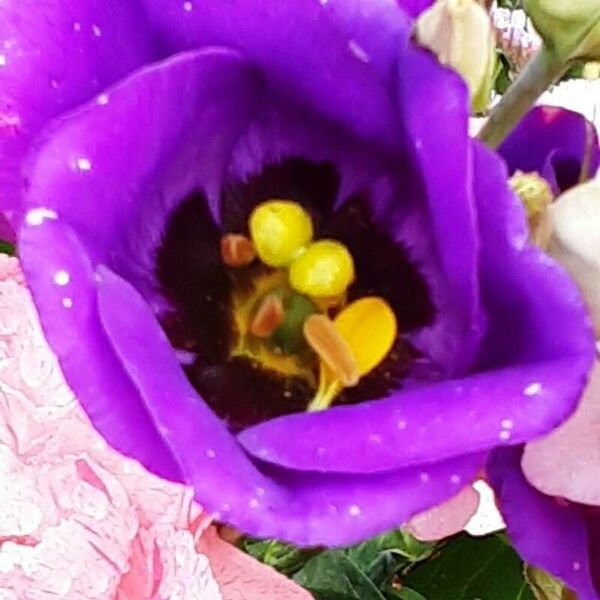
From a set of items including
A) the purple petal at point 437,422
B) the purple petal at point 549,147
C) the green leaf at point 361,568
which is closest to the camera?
the purple petal at point 437,422

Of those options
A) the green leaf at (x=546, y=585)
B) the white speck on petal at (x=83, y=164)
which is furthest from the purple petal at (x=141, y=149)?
the green leaf at (x=546, y=585)

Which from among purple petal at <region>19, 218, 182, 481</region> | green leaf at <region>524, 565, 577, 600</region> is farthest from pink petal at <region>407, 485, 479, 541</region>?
purple petal at <region>19, 218, 182, 481</region>

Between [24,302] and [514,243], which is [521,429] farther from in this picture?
[24,302]

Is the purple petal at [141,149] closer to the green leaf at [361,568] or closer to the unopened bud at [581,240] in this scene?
the unopened bud at [581,240]

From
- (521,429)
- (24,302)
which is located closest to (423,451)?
(521,429)

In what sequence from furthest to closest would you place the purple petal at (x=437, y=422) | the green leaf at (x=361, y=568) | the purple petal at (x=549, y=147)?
the green leaf at (x=361, y=568) < the purple petal at (x=549, y=147) < the purple petal at (x=437, y=422)
